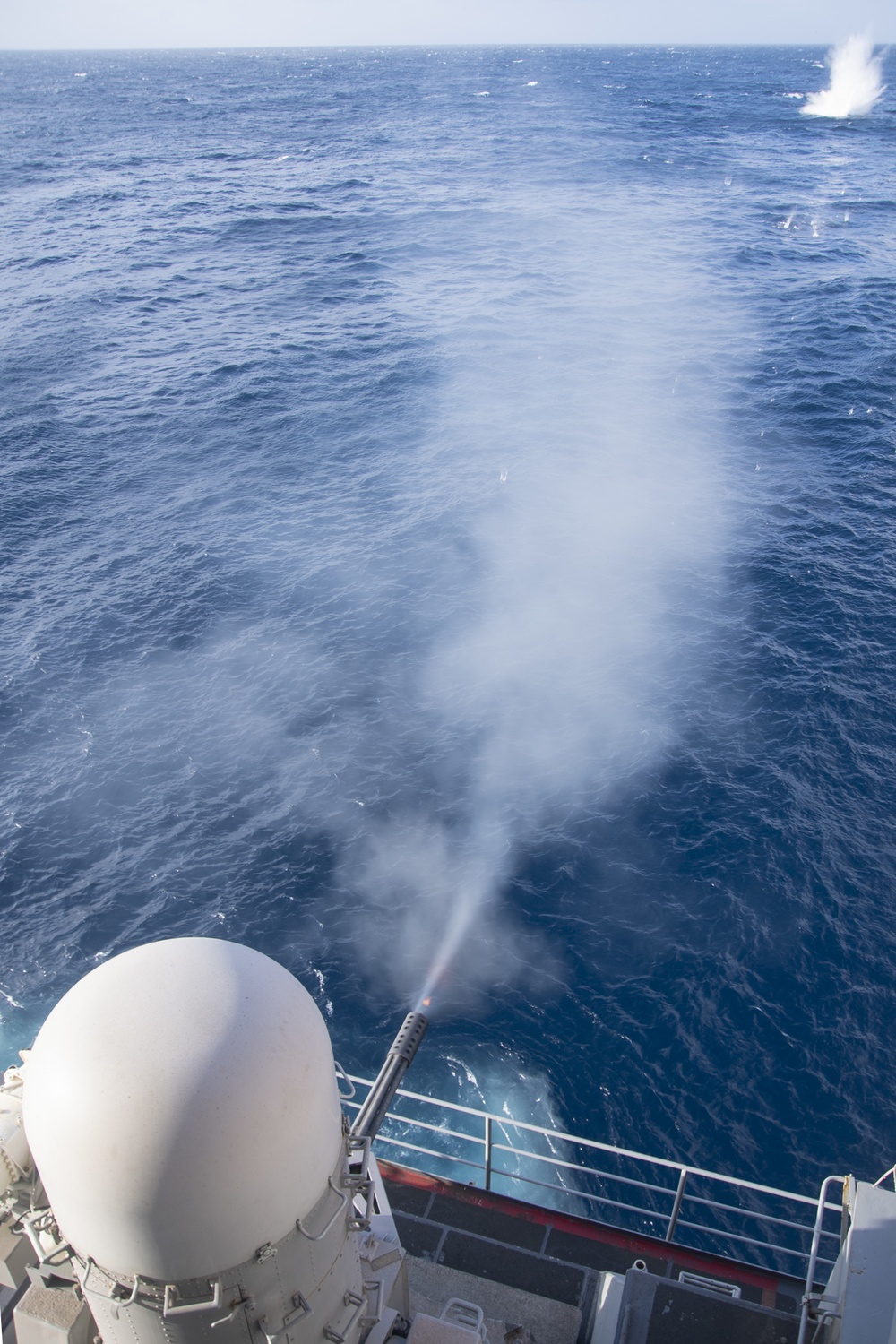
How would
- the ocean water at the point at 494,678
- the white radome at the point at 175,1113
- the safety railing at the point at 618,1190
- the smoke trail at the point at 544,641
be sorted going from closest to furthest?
1. the white radome at the point at 175,1113
2. the safety railing at the point at 618,1190
3. the ocean water at the point at 494,678
4. the smoke trail at the point at 544,641

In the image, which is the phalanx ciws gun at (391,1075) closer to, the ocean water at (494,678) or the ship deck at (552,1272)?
the ship deck at (552,1272)

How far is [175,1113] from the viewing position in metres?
8.09

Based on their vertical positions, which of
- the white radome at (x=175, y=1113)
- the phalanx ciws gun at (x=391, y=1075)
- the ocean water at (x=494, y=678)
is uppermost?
the white radome at (x=175, y=1113)

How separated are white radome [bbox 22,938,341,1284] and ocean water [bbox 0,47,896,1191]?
77.0 ft

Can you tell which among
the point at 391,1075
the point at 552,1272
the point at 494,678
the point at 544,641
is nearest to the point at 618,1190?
the point at 552,1272

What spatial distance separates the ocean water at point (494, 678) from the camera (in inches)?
1296

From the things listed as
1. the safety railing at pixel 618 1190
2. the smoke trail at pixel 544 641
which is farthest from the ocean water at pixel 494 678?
the safety railing at pixel 618 1190

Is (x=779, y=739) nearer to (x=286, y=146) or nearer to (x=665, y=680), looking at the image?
(x=665, y=680)

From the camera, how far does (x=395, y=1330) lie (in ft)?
38.8

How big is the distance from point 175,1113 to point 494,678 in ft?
130

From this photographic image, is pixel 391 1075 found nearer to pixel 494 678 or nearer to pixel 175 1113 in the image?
pixel 175 1113

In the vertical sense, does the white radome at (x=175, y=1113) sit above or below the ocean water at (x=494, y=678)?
above

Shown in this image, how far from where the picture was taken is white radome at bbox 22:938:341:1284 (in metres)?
8.08

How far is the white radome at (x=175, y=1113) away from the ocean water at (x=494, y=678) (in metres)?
23.5
